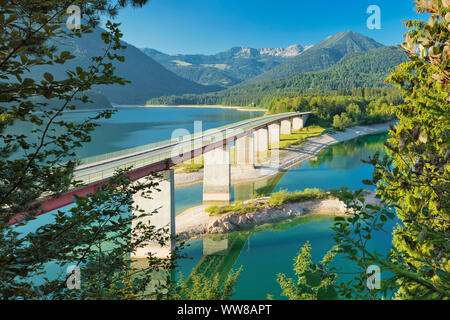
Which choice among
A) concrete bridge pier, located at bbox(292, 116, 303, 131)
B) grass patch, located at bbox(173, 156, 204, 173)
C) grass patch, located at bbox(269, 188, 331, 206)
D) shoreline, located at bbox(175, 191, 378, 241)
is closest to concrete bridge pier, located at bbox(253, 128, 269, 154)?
grass patch, located at bbox(173, 156, 204, 173)

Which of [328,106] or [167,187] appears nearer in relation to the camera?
[167,187]

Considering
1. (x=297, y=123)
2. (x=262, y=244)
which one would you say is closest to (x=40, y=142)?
(x=262, y=244)

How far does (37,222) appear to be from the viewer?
19.8 m

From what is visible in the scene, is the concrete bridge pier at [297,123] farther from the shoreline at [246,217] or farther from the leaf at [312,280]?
the leaf at [312,280]

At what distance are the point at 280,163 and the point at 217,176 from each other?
15.0 meters

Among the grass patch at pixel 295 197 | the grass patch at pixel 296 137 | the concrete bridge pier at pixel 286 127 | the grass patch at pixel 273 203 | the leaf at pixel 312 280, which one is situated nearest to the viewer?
the leaf at pixel 312 280

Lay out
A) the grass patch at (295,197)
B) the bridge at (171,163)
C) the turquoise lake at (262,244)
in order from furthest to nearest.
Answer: the grass patch at (295,197) < the turquoise lake at (262,244) < the bridge at (171,163)

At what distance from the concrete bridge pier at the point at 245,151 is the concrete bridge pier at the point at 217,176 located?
8.23m

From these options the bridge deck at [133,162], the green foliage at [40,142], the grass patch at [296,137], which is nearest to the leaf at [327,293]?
the green foliage at [40,142]

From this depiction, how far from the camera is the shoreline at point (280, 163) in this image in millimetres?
35928

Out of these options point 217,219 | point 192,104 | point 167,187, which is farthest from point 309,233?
point 192,104

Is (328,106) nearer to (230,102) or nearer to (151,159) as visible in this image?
(151,159)

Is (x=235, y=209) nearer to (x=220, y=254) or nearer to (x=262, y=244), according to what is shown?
(x=262, y=244)
